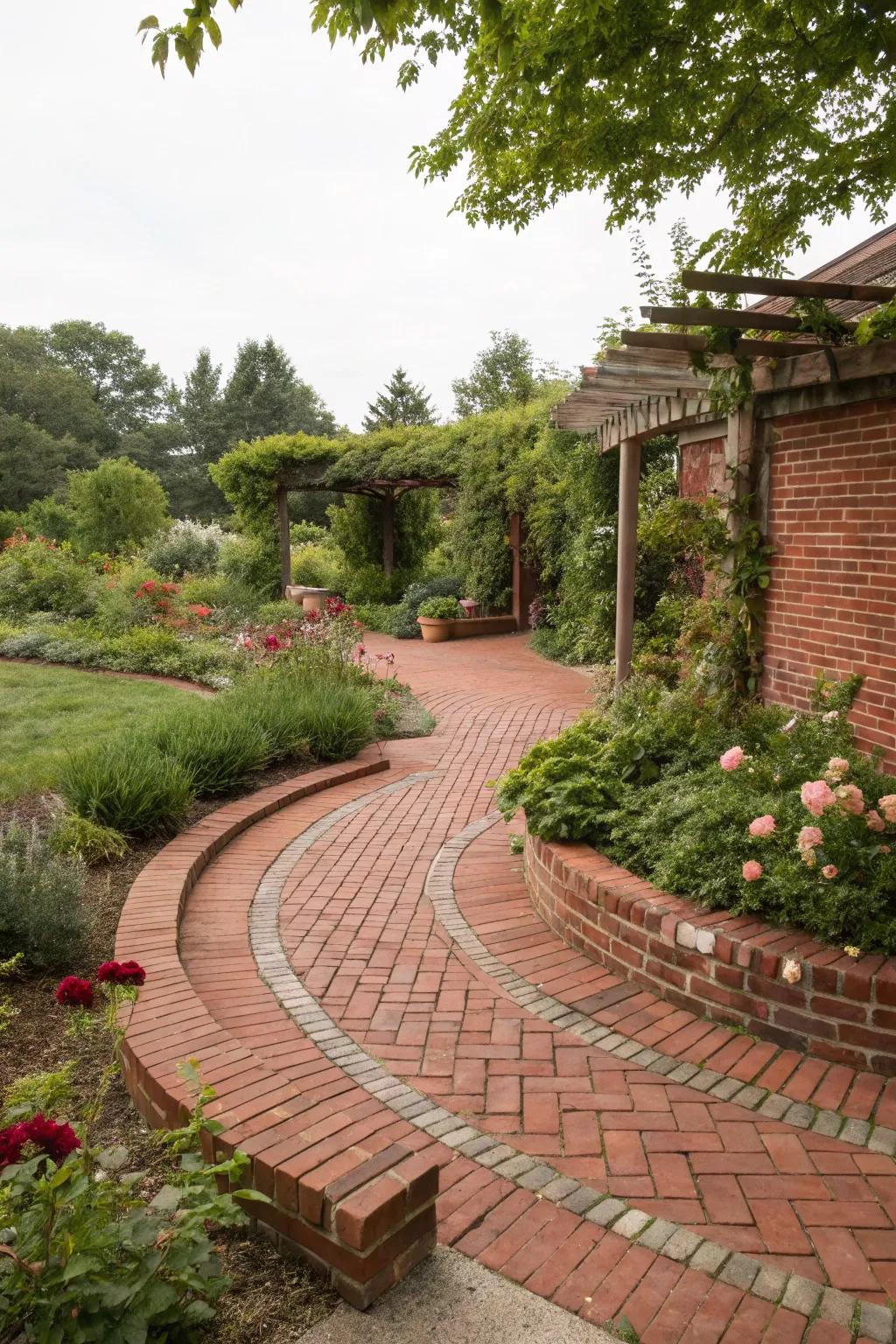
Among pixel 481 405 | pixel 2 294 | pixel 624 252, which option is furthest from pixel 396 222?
pixel 2 294

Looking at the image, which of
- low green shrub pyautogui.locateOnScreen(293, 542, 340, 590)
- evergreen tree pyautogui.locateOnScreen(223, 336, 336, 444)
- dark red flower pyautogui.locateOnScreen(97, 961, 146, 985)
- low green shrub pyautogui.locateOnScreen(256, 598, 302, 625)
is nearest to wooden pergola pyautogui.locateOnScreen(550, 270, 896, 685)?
dark red flower pyautogui.locateOnScreen(97, 961, 146, 985)

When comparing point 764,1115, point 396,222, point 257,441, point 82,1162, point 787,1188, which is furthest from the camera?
point 257,441

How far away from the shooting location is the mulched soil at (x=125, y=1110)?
188cm

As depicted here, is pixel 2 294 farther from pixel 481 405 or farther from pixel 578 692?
pixel 578 692

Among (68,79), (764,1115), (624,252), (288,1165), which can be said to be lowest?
Answer: (764,1115)

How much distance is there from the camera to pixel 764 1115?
2.73 meters

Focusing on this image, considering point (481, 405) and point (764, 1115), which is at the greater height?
point (481, 405)

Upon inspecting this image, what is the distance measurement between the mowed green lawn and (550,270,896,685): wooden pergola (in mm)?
4371

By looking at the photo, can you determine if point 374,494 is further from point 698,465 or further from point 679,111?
point 679,111

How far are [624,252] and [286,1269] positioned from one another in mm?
12701

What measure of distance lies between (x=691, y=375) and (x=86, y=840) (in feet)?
15.1

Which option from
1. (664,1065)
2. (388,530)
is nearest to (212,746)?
(664,1065)

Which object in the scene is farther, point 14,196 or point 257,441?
point 257,441

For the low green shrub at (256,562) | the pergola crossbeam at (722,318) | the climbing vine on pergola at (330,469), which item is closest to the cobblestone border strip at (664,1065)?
the pergola crossbeam at (722,318)
